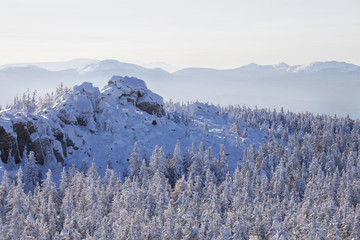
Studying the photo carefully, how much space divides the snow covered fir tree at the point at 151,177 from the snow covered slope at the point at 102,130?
0.31m

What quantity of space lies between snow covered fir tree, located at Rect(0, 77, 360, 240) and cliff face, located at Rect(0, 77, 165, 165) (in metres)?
0.25

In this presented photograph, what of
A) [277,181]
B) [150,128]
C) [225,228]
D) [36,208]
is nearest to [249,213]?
[225,228]

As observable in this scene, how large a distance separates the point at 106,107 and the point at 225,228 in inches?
3000

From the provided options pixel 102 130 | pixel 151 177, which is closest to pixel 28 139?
pixel 102 130

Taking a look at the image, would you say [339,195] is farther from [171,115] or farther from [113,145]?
Answer: [171,115]

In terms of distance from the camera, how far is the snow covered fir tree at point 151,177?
147ft

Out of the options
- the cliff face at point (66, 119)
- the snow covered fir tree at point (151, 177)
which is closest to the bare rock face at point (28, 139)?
the cliff face at point (66, 119)

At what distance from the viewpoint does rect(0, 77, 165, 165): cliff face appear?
76938 millimetres

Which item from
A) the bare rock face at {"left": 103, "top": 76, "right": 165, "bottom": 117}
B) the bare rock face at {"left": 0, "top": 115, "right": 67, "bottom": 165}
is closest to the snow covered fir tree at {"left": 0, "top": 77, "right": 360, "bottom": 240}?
the bare rock face at {"left": 0, "top": 115, "right": 67, "bottom": 165}

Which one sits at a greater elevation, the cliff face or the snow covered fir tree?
the cliff face

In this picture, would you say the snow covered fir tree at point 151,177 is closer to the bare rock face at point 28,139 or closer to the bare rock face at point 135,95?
the bare rock face at point 28,139

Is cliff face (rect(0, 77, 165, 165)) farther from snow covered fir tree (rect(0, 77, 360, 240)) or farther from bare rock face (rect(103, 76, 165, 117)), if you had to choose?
snow covered fir tree (rect(0, 77, 360, 240))

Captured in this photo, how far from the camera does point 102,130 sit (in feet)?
331

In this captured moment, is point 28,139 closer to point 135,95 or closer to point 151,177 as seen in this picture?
point 151,177
